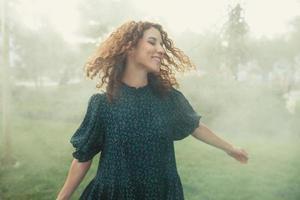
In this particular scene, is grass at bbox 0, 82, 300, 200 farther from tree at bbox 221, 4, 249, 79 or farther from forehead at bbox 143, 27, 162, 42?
tree at bbox 221, 4, 249, 79

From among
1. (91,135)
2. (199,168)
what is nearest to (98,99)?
(91,135)

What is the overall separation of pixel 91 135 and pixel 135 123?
0.23m

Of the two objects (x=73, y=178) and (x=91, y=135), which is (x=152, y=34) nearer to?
(x=91, y=135)

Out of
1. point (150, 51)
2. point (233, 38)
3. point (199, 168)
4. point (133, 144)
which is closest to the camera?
point (133, 144)

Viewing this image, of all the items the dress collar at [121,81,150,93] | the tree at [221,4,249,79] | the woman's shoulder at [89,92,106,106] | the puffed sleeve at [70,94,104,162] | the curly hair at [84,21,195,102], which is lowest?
the puffed sleeve at [70,94,104,162]

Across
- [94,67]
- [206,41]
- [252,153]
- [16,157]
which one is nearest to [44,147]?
[16,157]

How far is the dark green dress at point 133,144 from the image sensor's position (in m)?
2.31

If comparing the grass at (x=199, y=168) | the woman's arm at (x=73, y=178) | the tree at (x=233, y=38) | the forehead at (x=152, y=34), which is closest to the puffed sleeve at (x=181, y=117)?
the forehead at (x=152, y=34)

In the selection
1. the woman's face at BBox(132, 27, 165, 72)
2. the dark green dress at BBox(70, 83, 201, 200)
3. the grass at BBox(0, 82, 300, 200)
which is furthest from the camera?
the grass at BBox(0, 82, 300, 200)

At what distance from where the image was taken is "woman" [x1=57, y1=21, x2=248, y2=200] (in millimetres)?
2311

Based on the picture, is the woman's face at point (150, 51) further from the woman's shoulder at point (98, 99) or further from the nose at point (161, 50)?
the woman's shoulder at point (98, 99)

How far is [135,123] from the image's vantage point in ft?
7.70

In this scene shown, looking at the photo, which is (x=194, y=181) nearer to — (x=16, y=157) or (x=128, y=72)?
(x=16, y=157)

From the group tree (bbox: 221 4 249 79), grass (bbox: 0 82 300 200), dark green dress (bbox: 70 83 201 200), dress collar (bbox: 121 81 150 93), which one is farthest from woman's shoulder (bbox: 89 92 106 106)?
tree (bbox: 221 4 249 79)
